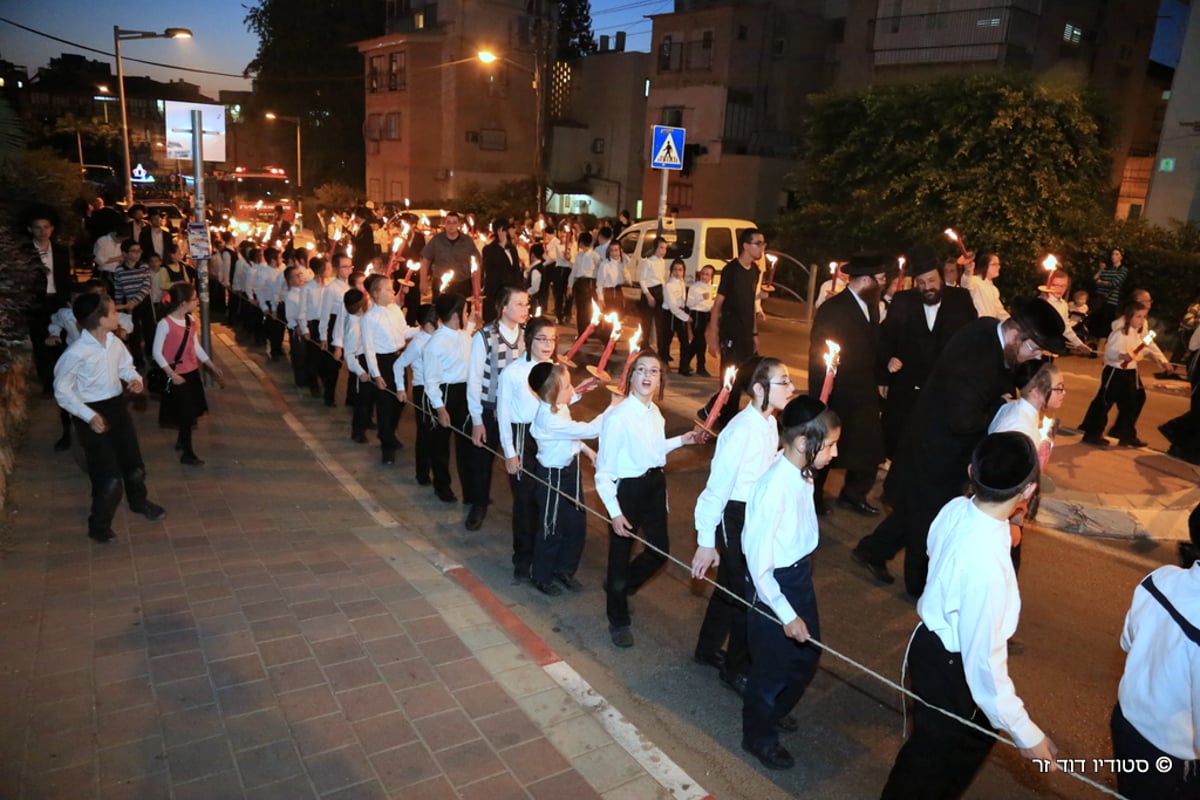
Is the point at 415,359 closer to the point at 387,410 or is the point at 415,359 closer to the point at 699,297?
the point at 387,410

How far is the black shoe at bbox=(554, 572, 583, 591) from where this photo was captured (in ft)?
18.7

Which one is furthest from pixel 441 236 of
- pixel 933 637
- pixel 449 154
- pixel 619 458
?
pixel 449 154

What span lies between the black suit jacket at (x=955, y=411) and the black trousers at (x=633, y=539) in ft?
5.85

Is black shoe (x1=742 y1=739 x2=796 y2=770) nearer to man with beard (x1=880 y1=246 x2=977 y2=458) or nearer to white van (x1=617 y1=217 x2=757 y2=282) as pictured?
man with beard (x1=880 y1=246 x2=977 y2=458)

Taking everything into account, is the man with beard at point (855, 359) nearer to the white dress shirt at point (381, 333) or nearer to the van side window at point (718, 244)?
the white dress shirt at point (381, 333)

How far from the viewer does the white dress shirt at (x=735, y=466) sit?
4.07 meters

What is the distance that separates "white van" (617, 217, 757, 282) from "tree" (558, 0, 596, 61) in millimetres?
33201

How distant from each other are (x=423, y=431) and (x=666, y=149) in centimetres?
597

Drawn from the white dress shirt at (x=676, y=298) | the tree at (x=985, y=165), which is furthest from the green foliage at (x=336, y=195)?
the white dress shirt at (x=676, y=298)

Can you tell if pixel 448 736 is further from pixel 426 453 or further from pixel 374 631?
pixel 426 453

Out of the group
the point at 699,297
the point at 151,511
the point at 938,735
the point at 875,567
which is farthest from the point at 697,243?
the point at 938,735

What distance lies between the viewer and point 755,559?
11.6 feet

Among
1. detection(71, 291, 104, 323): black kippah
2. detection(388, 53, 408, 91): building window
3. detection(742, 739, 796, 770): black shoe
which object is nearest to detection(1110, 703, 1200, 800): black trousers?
detection(742, 739, 796, 770): black shoe

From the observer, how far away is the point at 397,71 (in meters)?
41.7
